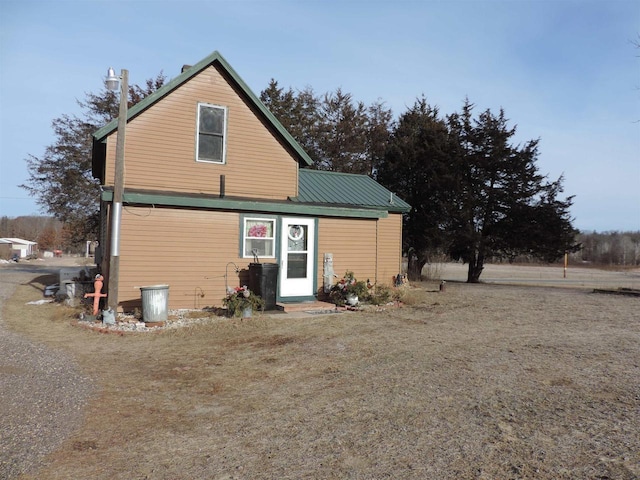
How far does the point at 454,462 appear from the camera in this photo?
3.44 meters

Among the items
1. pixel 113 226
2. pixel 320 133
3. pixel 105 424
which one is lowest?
pixel 105 424

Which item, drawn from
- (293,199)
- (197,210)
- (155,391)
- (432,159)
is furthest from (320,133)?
(155,391)

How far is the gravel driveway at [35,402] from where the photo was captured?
363 cm

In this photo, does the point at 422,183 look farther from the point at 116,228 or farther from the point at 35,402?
the point at 35,402

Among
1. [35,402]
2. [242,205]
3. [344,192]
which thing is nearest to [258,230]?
[242,205]

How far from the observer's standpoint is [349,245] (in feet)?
43.2

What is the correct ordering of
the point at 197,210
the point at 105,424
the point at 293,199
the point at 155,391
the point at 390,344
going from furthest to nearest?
the point at 293,199, the point at 197,210, the point at 390,344, the point at 155,391, the point at 105,424

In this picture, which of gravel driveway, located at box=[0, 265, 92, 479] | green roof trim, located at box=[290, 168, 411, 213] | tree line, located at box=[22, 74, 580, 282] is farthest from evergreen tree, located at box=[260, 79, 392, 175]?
gravel driveway, located at box=[0, 265, 92, 479]

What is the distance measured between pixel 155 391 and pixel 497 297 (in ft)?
38.3

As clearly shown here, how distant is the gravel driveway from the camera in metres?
3.63

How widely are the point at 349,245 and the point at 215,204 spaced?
414cm

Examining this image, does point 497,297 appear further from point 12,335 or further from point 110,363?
point 12,335

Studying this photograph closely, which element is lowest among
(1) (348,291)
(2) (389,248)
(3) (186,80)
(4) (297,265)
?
(1) (348,291)

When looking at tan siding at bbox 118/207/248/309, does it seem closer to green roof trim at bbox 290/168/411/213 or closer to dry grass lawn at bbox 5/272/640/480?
dry grass lawn at bbox 5/272/640/480
